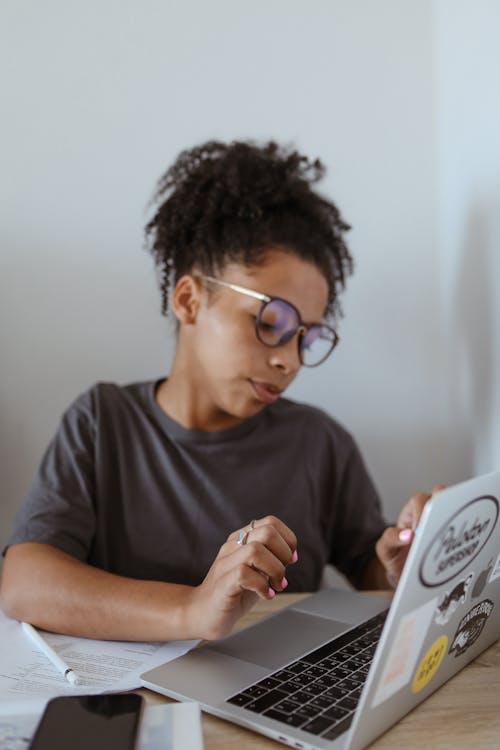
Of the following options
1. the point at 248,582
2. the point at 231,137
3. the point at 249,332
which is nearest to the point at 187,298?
the point at 249,332

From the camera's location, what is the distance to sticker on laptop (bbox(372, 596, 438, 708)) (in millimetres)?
506

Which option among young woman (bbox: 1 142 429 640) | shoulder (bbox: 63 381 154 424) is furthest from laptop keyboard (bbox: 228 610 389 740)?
shoulder (bbox: 63 381 154 424)

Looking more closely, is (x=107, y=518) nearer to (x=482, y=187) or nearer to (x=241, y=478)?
(x=241, y=478)

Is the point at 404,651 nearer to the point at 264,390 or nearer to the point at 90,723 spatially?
the point at 90,723

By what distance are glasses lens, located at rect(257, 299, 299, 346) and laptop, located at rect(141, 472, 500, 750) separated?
0.37 meters

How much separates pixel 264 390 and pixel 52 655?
17.3 inches

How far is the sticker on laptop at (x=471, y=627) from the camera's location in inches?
24.8

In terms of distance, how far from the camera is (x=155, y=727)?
0.57 m

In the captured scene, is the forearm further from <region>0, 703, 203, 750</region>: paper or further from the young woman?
<region>0, 703, 203, 750</region>: paper

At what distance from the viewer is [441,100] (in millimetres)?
1347

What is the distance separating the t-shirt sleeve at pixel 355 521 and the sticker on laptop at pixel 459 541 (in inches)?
22.2

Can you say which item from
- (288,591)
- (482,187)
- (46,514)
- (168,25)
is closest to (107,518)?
(46,514)

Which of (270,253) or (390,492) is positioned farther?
(390,492)

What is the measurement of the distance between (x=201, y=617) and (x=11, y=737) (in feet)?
0.71
